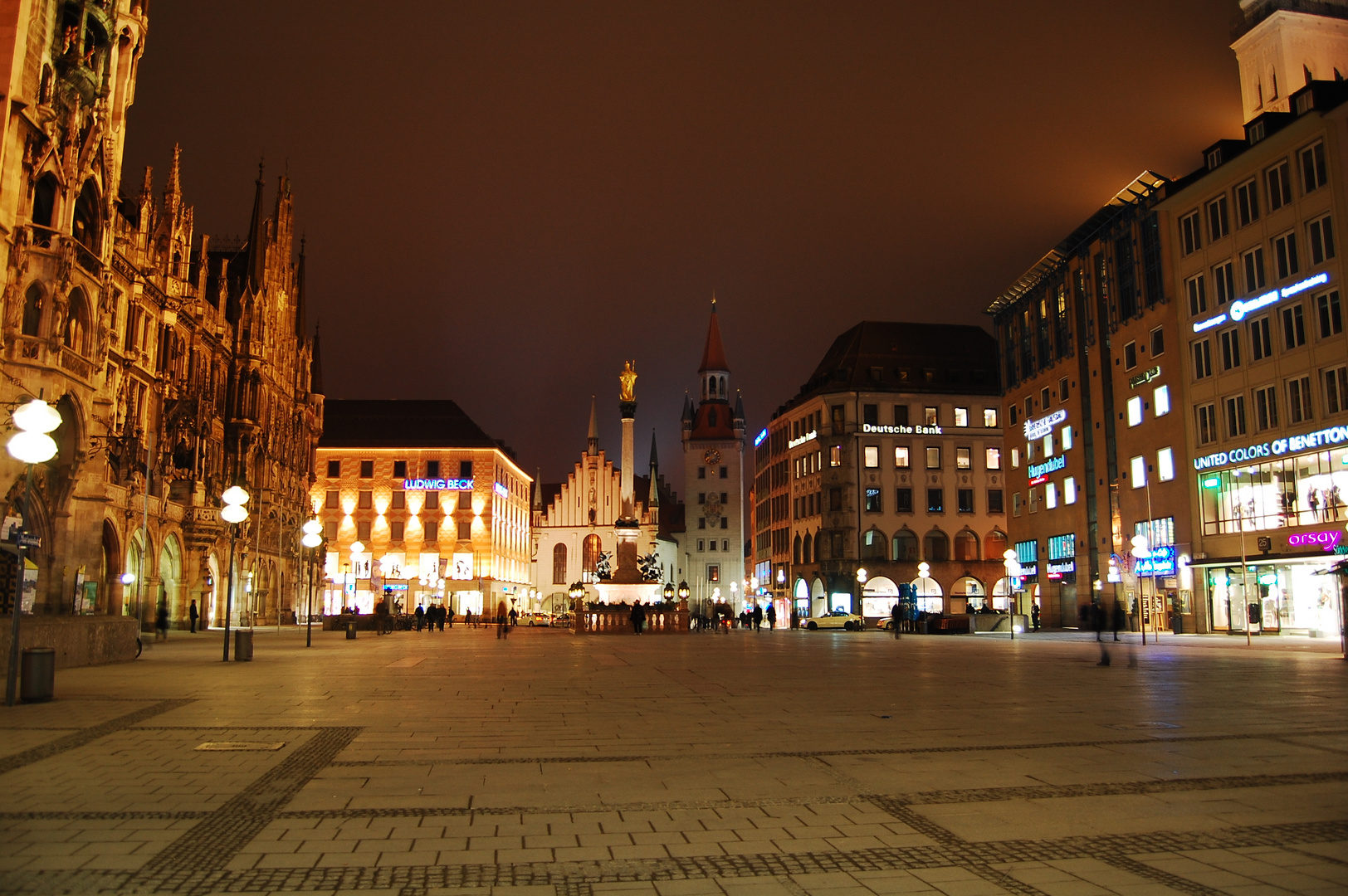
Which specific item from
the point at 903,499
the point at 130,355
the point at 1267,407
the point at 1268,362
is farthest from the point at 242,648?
the point at 903,499

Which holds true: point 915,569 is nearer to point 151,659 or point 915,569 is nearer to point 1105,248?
point 1105,248

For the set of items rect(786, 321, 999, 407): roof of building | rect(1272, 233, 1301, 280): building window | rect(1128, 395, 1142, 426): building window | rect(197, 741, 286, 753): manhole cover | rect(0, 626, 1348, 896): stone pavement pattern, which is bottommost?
rect(0, 626, 1348, 896): stone pavement pattern

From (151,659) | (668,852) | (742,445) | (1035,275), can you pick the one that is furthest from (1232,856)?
(742,445)

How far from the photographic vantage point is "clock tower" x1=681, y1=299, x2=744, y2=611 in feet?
389

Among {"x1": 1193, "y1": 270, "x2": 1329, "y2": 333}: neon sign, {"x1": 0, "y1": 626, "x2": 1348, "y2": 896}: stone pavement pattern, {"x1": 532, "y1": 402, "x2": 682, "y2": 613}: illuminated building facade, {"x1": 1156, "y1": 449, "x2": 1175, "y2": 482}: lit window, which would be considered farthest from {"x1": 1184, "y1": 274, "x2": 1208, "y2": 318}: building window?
{"x1": 532, "y1": 402, "x2": 682, "y2": 613}: illuminated building facade

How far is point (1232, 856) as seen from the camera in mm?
6008

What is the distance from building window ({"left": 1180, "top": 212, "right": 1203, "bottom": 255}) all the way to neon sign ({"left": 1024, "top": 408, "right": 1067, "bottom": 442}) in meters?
13.8

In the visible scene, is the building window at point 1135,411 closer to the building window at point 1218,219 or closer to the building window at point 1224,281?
the building window at point 1224,281

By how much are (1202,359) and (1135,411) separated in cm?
588

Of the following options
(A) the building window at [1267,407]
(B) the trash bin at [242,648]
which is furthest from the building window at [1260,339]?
(B) the trash bin at [242,648]

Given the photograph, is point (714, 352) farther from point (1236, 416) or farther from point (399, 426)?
point (1236, 416)

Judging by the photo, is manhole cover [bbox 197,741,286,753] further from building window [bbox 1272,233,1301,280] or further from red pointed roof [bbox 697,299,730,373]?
red pointed roof [bbox 697,299,730,373]

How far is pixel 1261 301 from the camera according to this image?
41281 mm

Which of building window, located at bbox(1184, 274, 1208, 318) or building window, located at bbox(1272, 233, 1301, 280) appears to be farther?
building window, located at bbox(1184, 274, 1208, 318)
